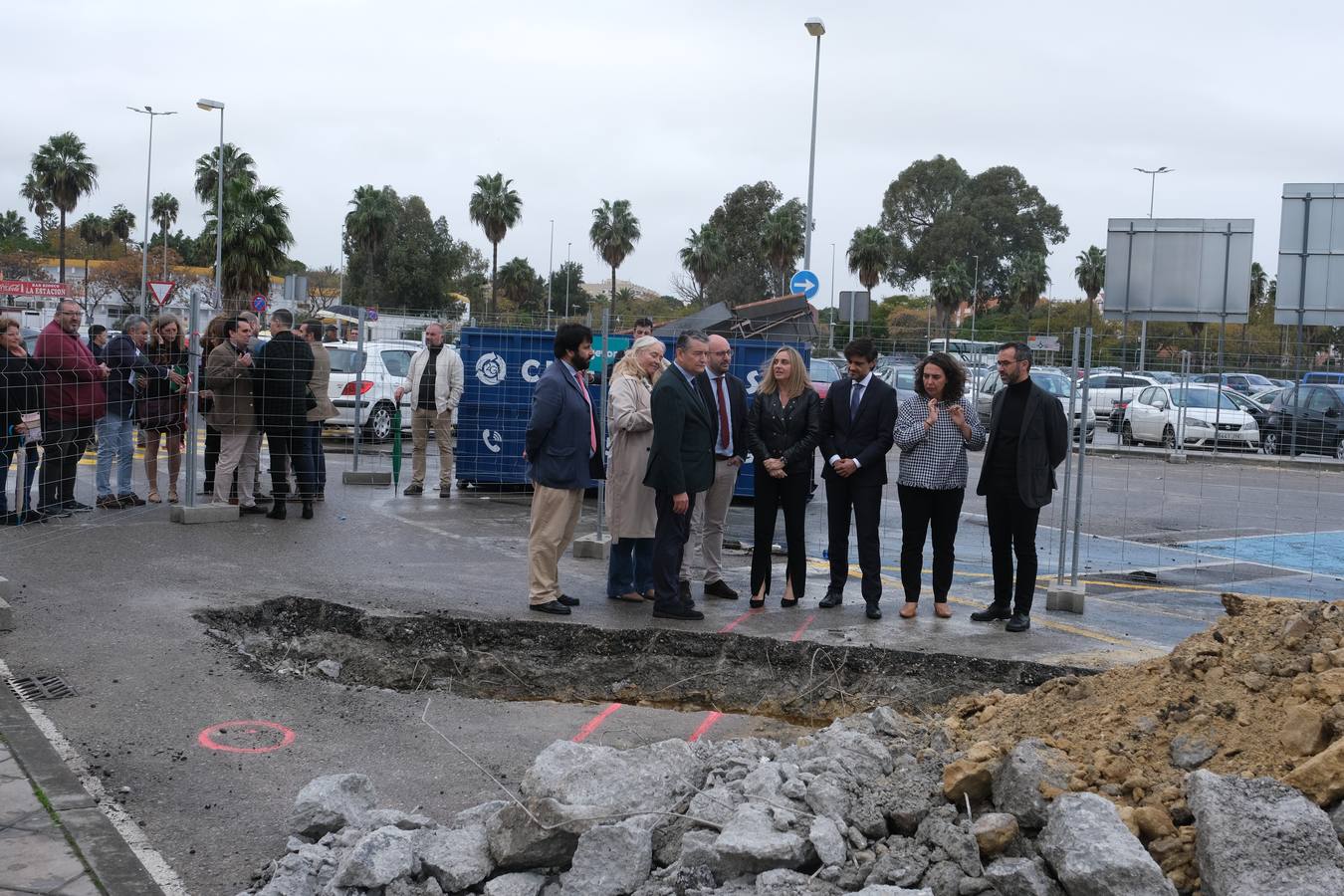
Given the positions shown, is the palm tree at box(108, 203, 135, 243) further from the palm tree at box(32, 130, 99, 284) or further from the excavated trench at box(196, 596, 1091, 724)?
the excavated trench at box(196, 596, 1091, 724)

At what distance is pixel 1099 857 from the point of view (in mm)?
3672

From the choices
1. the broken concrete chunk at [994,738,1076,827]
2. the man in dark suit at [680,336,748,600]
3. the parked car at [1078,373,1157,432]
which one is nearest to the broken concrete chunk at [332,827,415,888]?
the broken concrete chunk at [994,738,1076,827]

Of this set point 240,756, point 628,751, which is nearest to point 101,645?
point 240,756

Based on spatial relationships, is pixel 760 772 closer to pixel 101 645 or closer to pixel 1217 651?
pixel 1217 651

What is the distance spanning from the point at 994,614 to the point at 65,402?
8233 millimetres

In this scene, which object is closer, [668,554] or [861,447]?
[668,554]

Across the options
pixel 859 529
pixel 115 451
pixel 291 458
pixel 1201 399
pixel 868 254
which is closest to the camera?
Answer: pixel 859 529

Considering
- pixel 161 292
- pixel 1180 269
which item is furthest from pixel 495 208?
pixel 1180 269

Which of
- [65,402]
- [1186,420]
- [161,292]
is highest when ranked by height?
[161,292]

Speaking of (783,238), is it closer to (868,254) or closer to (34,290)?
(868,254)

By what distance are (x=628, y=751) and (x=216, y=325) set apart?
347 inches

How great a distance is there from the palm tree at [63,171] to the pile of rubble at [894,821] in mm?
74001

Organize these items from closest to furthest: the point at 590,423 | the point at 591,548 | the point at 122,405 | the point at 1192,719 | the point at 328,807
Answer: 1. the point at 328,807
2. the point at 1192,719
3. the point at 590,423
4. the point at 591,548
5. the point at 122,405

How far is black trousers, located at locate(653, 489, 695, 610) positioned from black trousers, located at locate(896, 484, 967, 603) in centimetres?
157
